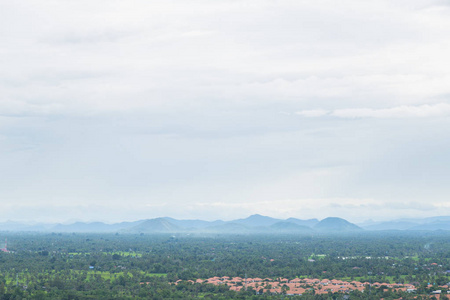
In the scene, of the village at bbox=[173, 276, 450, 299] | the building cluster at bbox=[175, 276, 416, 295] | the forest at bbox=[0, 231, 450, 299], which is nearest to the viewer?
the forest at bbox=[0, 231, 450, 299]

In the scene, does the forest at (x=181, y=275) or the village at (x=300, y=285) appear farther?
the village at (x=300, y=285)

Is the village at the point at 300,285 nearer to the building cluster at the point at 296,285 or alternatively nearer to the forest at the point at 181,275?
the building cluster at the point at 296,285

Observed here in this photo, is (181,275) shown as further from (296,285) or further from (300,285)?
(300,285)

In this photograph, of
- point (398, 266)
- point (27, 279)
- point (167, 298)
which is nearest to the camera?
point (167, 298)

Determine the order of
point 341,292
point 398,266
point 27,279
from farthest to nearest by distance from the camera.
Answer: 1. point 398,266
2. point 27,279
3. point 341,292

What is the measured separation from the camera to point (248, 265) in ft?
398

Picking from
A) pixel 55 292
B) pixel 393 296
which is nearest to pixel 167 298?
pixel 55 292

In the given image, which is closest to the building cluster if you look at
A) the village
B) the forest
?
the village

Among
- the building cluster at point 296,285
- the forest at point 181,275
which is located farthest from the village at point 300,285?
the forest at point 181,275

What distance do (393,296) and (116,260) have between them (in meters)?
79.9

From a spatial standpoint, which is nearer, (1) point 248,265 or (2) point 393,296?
(2) point 393,296

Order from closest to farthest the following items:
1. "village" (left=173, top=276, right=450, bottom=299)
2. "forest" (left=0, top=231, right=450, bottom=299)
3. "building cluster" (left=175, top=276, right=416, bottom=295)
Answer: "forest" (left=0, top=231, right=450, bottom=299) < "village" (left=173, top=276, right=450, bottom=299) < "building cluster" (left=175, top=276, right=416, bottom=295)

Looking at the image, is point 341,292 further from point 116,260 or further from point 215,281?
point 116,260

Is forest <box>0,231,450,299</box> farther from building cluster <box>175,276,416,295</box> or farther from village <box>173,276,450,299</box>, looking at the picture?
building cluster <box>175,276,416,295</box>
